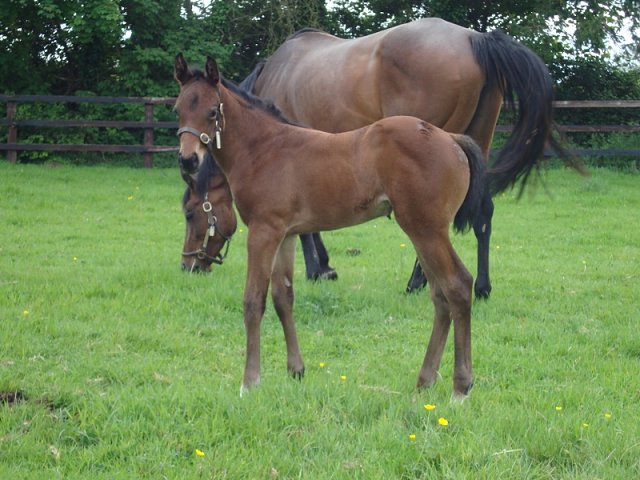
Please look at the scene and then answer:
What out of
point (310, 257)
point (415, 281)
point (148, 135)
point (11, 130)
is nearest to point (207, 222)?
point (310, 257)

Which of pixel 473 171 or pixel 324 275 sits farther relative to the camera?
pixel 324 275

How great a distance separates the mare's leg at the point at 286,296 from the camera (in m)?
4.30

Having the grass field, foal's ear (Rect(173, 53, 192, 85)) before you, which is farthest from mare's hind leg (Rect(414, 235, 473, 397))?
foal's ear (Rect(173, 53, 192, 85))

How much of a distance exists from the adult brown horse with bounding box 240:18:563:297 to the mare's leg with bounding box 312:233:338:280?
5 centimetres

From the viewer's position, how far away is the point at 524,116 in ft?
20.6

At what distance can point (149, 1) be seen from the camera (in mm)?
18938

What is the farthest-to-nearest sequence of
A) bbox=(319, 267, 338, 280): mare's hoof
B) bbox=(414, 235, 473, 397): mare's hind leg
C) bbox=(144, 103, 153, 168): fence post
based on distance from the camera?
bbox=(144, 103, 153, 168): fence post, bbox=(319, 267, 338, 280): mare's hoof, bbox=(414, 235, 473, 397): mare's hind leg

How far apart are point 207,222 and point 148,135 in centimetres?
1041

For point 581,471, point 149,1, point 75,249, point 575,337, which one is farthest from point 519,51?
point 149,1

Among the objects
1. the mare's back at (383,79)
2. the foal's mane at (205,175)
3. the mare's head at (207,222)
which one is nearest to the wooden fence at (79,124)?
the mare's back at (383,79)

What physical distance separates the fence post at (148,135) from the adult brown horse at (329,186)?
512 inches

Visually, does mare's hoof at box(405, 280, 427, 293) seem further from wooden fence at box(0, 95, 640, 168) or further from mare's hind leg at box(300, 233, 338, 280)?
wooden fence at box(0, 95, 640, 168)

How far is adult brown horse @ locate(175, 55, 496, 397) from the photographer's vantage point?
3.80m

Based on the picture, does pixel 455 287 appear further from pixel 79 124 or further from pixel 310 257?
pixel 79 124
